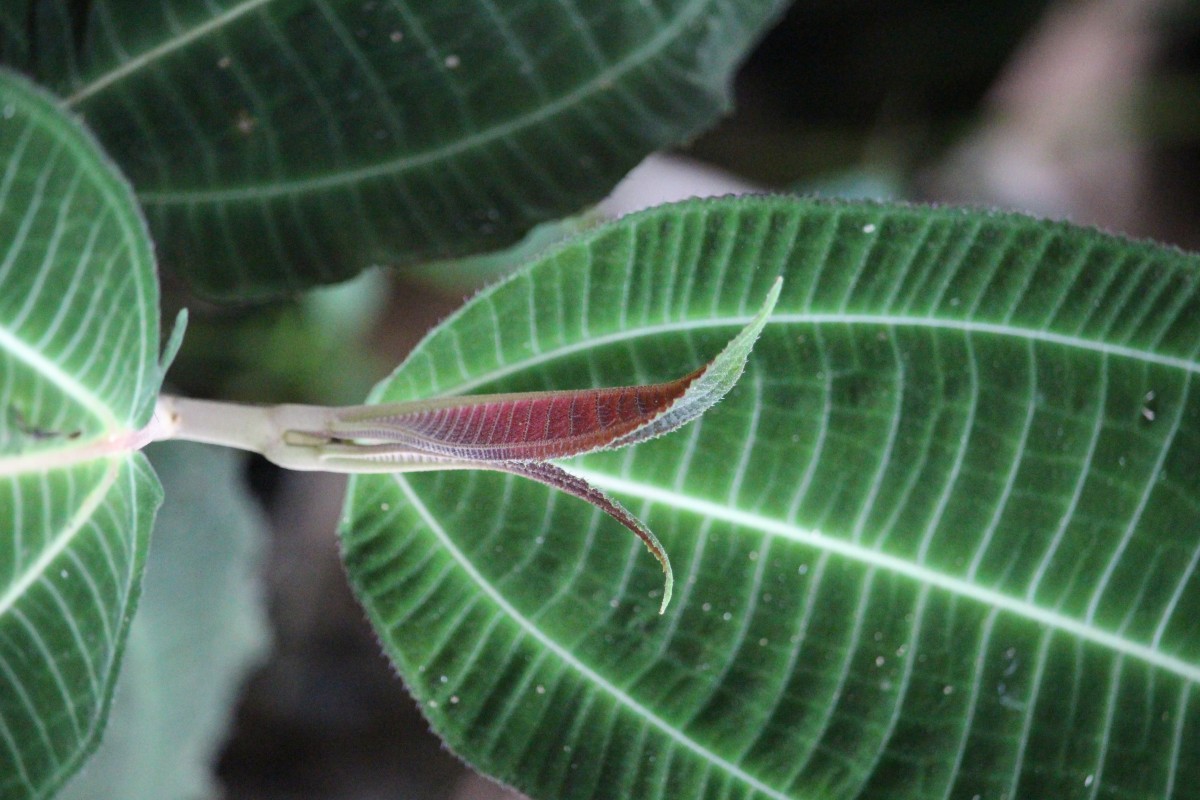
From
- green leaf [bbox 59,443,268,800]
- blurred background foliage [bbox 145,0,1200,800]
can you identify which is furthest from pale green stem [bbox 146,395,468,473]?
blurred background foliage [bbox 145,0,1200,800]

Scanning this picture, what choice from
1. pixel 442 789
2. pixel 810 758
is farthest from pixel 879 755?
pixel 442 789

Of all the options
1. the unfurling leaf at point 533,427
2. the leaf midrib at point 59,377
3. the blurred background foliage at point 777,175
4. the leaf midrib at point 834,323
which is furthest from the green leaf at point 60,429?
the blurred background foliage at point 777,175

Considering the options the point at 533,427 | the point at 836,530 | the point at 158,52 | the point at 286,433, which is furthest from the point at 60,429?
the point at 836,530

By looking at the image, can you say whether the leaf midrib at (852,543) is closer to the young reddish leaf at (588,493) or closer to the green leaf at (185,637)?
the young reddish leaf at (588,493)

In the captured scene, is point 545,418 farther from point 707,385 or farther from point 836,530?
point 836,530

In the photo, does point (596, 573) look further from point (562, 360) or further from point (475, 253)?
point (475, 253)
